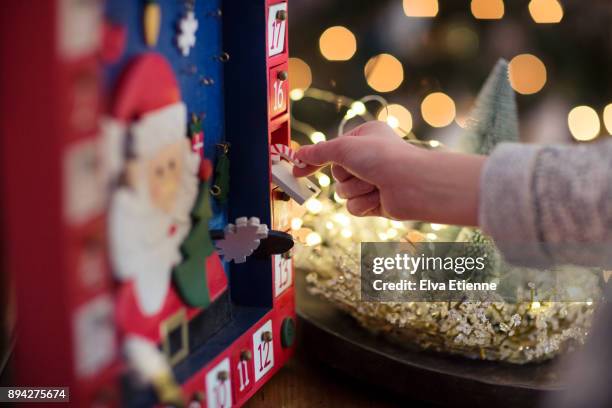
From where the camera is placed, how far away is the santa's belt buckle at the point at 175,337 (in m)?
0.75

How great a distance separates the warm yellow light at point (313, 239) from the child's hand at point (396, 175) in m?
0.16

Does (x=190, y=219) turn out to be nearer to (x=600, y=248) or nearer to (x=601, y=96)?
(x=600, y=248)

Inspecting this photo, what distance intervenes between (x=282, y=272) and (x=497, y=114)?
0.36 m

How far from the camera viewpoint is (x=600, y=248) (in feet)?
2.44

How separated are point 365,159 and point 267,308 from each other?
0.24 meters

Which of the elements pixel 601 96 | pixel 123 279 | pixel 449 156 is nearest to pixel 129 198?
pixel 123 279

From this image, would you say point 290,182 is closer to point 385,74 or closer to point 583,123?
point 385,74

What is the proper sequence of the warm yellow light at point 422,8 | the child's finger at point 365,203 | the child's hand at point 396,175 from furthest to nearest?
1. the warm yellow light at point 422,8
2. the child's finger at point 365,203
3. the child's hand at point 396,175

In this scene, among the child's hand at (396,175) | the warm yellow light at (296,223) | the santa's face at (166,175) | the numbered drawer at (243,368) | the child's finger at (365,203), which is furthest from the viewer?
the warm yellow light at (296,223)

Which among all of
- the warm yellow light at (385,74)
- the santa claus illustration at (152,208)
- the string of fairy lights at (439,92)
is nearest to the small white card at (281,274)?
the santa claus illustration at (152,208)

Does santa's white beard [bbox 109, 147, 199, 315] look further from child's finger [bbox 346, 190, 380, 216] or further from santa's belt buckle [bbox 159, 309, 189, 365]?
child's finger [bbox 346, 190, 380, 216]

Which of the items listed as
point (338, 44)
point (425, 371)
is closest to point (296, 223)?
point (425, 371)

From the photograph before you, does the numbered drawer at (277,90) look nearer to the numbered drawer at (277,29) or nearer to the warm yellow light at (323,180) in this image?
the numbered drawer at (277,29)

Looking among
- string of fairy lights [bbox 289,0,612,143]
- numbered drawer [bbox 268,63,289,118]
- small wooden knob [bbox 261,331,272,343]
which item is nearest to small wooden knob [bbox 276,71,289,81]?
numbered drawer [bbox 268,63,289,118]
